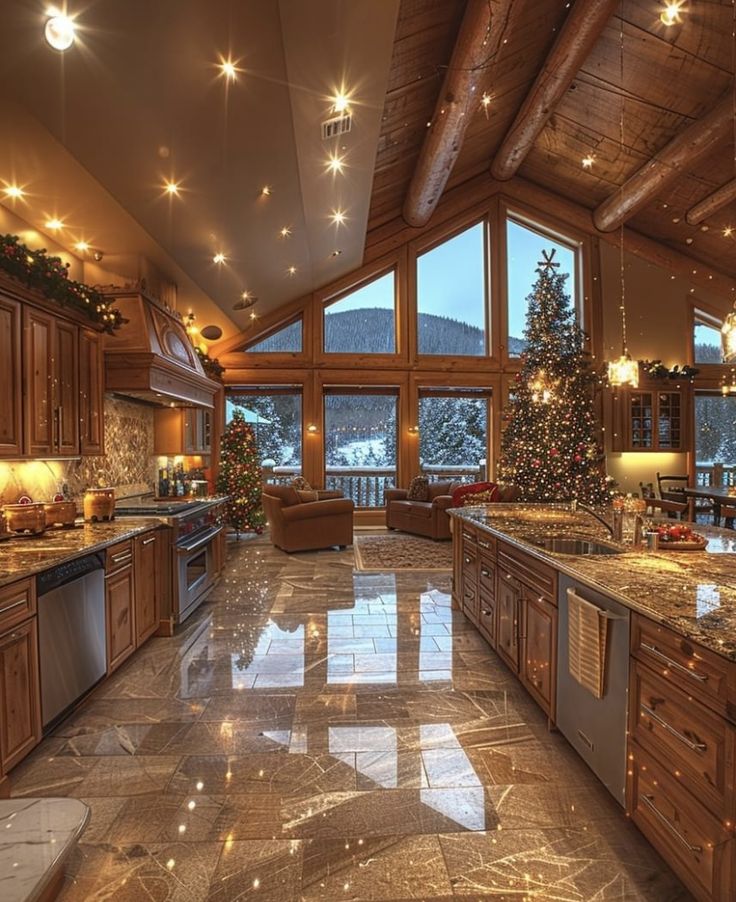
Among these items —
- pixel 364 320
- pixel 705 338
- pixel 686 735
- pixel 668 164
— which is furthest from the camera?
pixel 705 338

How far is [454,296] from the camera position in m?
10.1

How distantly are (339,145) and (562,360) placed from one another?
538cm

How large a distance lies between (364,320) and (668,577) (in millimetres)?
8334

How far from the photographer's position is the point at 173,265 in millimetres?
5156

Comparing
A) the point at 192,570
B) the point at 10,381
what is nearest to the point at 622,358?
the point at 192,570

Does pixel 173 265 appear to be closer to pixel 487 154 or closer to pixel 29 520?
pixel 29 520

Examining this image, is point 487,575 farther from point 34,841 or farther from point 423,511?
point 423,511

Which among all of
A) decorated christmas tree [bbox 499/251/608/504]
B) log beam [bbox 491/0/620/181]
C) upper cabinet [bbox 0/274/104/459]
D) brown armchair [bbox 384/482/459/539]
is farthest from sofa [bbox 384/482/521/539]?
log beam [bbox 491/0/620/181]

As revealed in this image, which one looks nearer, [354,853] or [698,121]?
[354,853]

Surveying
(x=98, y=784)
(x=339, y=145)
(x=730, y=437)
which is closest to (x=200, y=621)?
(x=98, y=784)

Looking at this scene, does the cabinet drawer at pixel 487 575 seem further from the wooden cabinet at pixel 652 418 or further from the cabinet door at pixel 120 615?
the wooden cabinet at pixel 652 418

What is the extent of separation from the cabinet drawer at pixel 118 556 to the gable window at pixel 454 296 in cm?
740

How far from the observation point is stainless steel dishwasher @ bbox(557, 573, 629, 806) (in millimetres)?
1897

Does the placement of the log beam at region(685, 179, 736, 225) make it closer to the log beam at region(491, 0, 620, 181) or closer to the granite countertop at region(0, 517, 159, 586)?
the log beam at region(491, 0, 620, 181)
